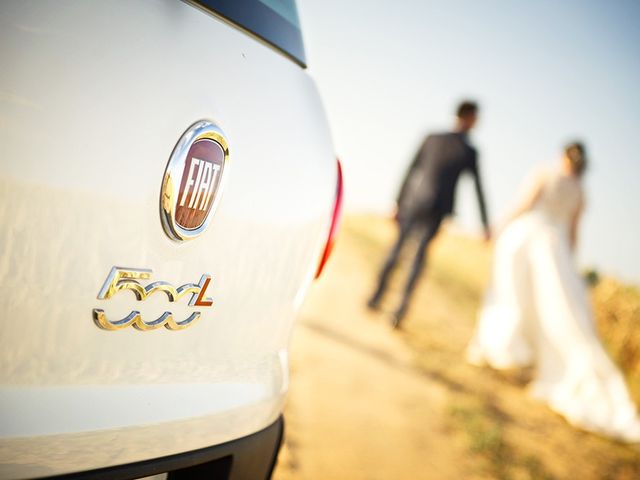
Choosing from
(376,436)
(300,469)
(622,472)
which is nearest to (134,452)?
(300,469)

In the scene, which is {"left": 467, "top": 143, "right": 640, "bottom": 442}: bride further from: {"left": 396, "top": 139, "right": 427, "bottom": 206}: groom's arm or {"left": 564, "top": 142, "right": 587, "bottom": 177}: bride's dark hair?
{"left": 396, "top": 139, "right": 427, "bottom": 206}: groom's arm

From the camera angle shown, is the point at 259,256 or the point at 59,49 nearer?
the point at 59,49

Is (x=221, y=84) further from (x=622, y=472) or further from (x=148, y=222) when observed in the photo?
(x=622, y=472)

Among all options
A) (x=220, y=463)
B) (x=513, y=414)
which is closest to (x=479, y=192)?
(x=513, y=414)

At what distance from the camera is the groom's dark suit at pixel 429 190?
5.54 metres

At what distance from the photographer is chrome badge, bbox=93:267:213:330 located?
839 millimetres

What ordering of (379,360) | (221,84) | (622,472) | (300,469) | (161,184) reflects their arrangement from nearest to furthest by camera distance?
1. (161,184)
2. (221,84)
3. (300,469)
4. (622,472)
5. (379,360)

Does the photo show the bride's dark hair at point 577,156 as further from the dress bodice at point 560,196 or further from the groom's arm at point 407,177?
the groom's arm at point 407,177

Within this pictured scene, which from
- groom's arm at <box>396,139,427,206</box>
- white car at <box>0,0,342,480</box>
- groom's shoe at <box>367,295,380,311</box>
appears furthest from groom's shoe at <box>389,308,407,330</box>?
white car at <box>0,0,342,480</box>

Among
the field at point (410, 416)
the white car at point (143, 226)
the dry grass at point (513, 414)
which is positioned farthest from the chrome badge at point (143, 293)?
the dry grass at point (513, 414)

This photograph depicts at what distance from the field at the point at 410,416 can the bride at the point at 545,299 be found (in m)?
0.28

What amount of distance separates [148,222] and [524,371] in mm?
5396

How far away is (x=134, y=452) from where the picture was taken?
0.93 metres

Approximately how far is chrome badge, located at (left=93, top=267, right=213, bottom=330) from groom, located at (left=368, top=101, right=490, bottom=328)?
4.85m
